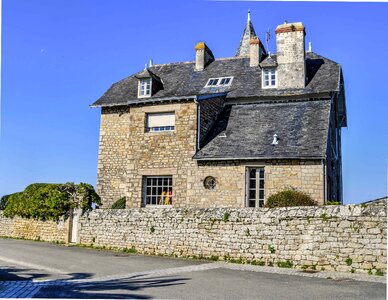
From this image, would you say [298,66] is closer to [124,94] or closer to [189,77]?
[189,77]

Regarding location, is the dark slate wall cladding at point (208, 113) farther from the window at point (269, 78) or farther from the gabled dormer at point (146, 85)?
the gabled dormer at point (146, 85)

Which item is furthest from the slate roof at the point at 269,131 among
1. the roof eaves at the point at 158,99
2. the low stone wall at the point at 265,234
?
the low stone wall at the point at 265,234

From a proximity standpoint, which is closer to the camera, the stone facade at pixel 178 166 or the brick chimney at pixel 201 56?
the stone facade at pixel 178 166

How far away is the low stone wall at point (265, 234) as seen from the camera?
960cm

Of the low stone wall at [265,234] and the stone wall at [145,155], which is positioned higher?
the stone wall at [145,155]

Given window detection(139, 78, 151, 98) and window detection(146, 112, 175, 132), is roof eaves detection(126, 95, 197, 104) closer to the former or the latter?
window detection(146, 112, 175, 132)

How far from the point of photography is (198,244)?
12.3 metres

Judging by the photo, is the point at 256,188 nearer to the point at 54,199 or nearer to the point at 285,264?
the point at 285,264

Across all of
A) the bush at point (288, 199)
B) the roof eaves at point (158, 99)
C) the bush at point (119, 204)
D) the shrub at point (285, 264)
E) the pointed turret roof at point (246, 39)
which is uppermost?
the pointed turret roof at point (246, 39)

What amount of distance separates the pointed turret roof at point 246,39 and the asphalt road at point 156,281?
18.5 meters

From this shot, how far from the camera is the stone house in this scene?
51.5 ft

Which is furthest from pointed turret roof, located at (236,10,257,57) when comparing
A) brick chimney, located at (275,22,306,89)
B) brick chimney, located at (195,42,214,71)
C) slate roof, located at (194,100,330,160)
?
slate roof, located at (194,100,330,160)

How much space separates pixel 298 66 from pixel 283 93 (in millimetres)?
1440

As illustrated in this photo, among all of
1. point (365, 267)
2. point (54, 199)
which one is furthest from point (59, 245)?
point (365, 267)
